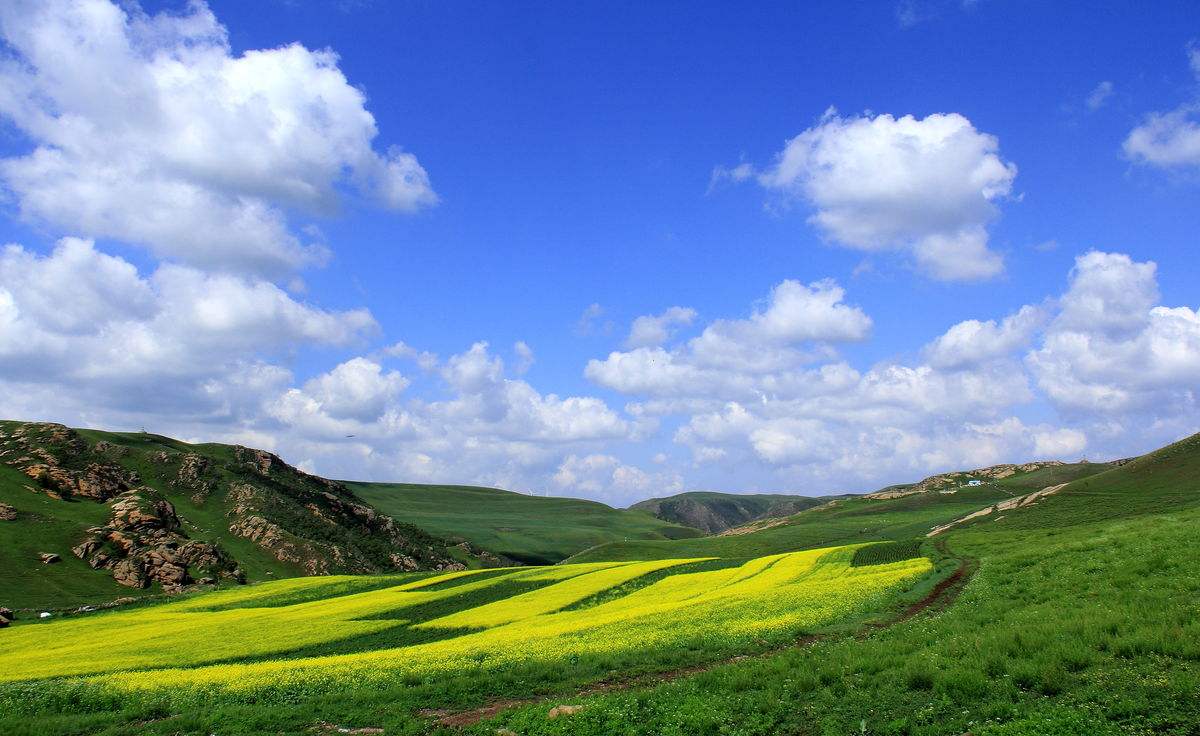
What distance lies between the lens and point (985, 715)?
1424 cm

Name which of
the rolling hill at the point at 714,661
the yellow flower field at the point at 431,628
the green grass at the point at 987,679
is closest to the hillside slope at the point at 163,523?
the yellow flower field at the point at 431,628

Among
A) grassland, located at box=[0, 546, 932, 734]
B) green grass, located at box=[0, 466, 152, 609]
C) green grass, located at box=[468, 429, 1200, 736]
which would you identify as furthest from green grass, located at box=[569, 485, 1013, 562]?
green grass, located at box=[468, 429, 1200, 736]

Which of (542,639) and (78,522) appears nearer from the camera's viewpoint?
(542,639)

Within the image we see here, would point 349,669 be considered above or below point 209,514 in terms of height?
below

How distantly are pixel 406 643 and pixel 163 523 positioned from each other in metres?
86.0

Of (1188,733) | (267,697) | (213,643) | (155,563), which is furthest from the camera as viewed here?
(155,563)

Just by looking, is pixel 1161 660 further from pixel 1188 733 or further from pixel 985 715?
pixel 985 715

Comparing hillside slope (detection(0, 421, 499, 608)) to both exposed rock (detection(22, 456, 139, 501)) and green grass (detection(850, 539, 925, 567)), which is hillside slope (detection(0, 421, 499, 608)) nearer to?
exposed rock (detection(22, 456, 139, 501))

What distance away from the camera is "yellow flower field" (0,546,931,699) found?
92.4 feet

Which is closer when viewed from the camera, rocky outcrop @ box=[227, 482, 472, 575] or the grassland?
the grassland

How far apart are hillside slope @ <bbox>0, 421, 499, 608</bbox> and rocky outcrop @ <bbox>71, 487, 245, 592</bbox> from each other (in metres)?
0.19

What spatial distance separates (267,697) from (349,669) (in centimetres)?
424

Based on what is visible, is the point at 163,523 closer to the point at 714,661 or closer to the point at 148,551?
the point at 148,551

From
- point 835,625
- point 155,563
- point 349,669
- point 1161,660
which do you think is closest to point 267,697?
point 349,669
